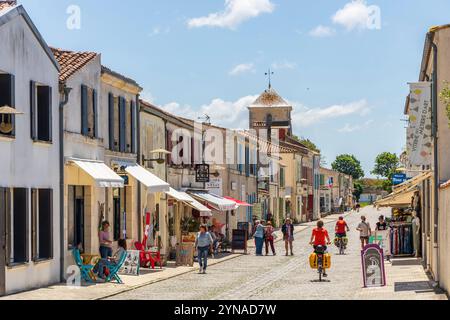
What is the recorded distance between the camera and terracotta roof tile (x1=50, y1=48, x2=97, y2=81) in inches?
1008

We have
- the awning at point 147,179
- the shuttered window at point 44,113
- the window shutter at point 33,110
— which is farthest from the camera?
the awning at point 147,179

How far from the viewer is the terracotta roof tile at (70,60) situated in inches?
1008

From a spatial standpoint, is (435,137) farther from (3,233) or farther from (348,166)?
(348,166)

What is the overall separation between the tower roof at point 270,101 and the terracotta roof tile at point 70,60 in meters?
76.6

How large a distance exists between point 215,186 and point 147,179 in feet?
44.4

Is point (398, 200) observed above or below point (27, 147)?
below

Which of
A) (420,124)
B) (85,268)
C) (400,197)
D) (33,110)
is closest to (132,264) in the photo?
(85,268)

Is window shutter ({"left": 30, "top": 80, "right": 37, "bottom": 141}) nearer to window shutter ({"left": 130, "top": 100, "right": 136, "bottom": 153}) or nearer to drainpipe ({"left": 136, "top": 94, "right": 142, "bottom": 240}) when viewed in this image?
window shutter ({"left": 130, "top": 100, "right": 136, "bottom": 153})

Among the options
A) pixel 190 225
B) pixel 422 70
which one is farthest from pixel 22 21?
pixel 190 225

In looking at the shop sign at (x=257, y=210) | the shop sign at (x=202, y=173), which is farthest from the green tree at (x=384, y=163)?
the shop sign at (x=202, y=173)

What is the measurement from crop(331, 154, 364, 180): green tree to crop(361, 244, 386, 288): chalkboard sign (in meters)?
168

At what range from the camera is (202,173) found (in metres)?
39.6

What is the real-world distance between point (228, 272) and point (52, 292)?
8689mm

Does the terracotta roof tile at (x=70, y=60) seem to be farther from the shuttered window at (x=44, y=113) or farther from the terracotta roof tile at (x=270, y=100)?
the terracotta roof tile at (x=270, y=100)
